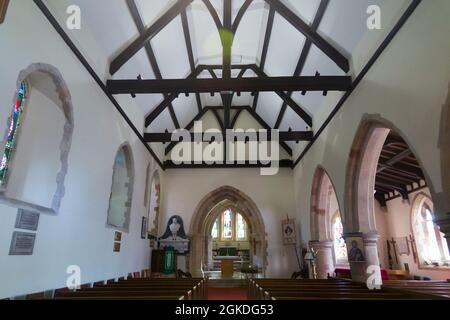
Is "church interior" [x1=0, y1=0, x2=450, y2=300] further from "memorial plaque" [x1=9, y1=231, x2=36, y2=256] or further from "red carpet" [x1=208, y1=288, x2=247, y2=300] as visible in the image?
"red carpet" [x1=208, y1=288, x2=247, y2=300]

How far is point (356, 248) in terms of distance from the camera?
16.1 feet

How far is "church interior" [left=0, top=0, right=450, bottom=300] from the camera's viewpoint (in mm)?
3050

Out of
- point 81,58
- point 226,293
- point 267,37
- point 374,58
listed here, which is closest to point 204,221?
point 226,293

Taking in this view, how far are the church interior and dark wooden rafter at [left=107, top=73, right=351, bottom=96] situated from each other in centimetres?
2

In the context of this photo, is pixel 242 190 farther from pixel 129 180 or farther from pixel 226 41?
pixel 226 41

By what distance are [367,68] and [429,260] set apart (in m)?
7.38

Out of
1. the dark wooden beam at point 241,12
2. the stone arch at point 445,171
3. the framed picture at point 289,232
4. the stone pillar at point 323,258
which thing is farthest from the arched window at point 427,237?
the dark wooden beam at point 241,12

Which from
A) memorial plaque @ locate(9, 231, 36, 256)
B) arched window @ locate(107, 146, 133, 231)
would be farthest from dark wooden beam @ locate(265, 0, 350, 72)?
memorial plaque @ locate(9, 231, 36, 256)

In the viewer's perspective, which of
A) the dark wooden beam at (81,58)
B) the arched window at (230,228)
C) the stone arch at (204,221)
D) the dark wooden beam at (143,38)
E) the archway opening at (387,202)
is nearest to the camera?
the dark wooden beam at (81,58)

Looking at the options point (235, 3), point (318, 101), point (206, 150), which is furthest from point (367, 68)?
point (206, 150)

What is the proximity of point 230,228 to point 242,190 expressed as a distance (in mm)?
8042

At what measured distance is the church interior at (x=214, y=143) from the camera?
3050 mm

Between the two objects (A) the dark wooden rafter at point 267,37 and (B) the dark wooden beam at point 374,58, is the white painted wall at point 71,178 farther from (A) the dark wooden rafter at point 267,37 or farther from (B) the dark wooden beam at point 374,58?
(B) the dark wooden beam at point 374,58

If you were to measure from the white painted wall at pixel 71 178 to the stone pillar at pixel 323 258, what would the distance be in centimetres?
448
